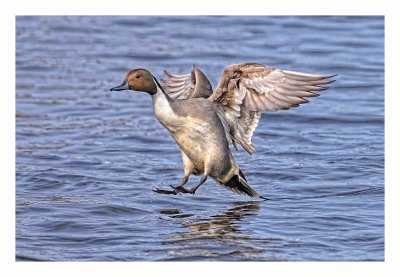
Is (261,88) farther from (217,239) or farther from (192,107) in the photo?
(217,239)

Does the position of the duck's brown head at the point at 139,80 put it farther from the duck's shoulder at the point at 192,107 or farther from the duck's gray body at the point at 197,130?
the duck's shoulder at the point at 192,107

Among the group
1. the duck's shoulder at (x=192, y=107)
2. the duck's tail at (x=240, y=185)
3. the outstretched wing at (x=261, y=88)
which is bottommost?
the duck's tail at (x=240, y=185)

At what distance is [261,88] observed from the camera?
29.0ft

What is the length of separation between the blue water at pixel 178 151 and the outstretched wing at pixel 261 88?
1.03 m

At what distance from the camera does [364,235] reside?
333 inches

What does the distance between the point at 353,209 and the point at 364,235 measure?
2.87 feet

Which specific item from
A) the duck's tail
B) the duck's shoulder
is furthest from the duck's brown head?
the duck's tail

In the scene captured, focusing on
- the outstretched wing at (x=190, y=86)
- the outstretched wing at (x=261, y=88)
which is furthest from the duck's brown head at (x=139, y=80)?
the outstretched wing at (x=190, y=86)

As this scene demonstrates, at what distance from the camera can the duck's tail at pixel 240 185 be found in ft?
30.8

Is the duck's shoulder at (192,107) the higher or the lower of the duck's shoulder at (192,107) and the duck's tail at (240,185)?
the higher

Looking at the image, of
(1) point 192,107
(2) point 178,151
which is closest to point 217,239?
(1) point 192,107

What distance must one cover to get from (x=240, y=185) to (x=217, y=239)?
1217 millimetres

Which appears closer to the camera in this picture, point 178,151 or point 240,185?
point 240,185

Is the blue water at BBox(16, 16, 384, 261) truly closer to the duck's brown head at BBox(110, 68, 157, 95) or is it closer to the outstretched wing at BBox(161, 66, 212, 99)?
the outstretched wing at BBox(161, 66, 212, 99)
